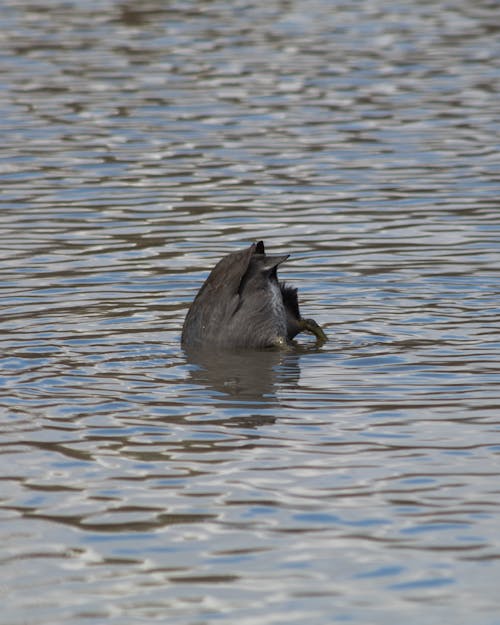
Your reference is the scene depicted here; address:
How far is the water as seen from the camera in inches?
251

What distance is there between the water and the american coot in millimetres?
216

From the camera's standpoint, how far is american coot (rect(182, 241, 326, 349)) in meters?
10.1

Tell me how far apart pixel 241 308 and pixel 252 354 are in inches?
14.0

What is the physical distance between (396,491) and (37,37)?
2046 centimetres

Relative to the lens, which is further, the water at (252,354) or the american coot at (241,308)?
the american coot at (241,308)

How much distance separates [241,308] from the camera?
400 inches

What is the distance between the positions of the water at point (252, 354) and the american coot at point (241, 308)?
0.22 metres

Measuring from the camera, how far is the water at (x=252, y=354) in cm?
638

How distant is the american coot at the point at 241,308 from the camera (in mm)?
10086

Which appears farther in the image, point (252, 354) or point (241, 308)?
point (252, 354)

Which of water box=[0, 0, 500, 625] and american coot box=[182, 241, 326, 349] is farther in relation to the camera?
american coot box=[182, 241, 326, 349]

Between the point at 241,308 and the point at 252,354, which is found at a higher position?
the point at 241,308

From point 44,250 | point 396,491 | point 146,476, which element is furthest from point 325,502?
point 44,250

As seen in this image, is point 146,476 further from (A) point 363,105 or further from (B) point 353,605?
(A) point 363,105
